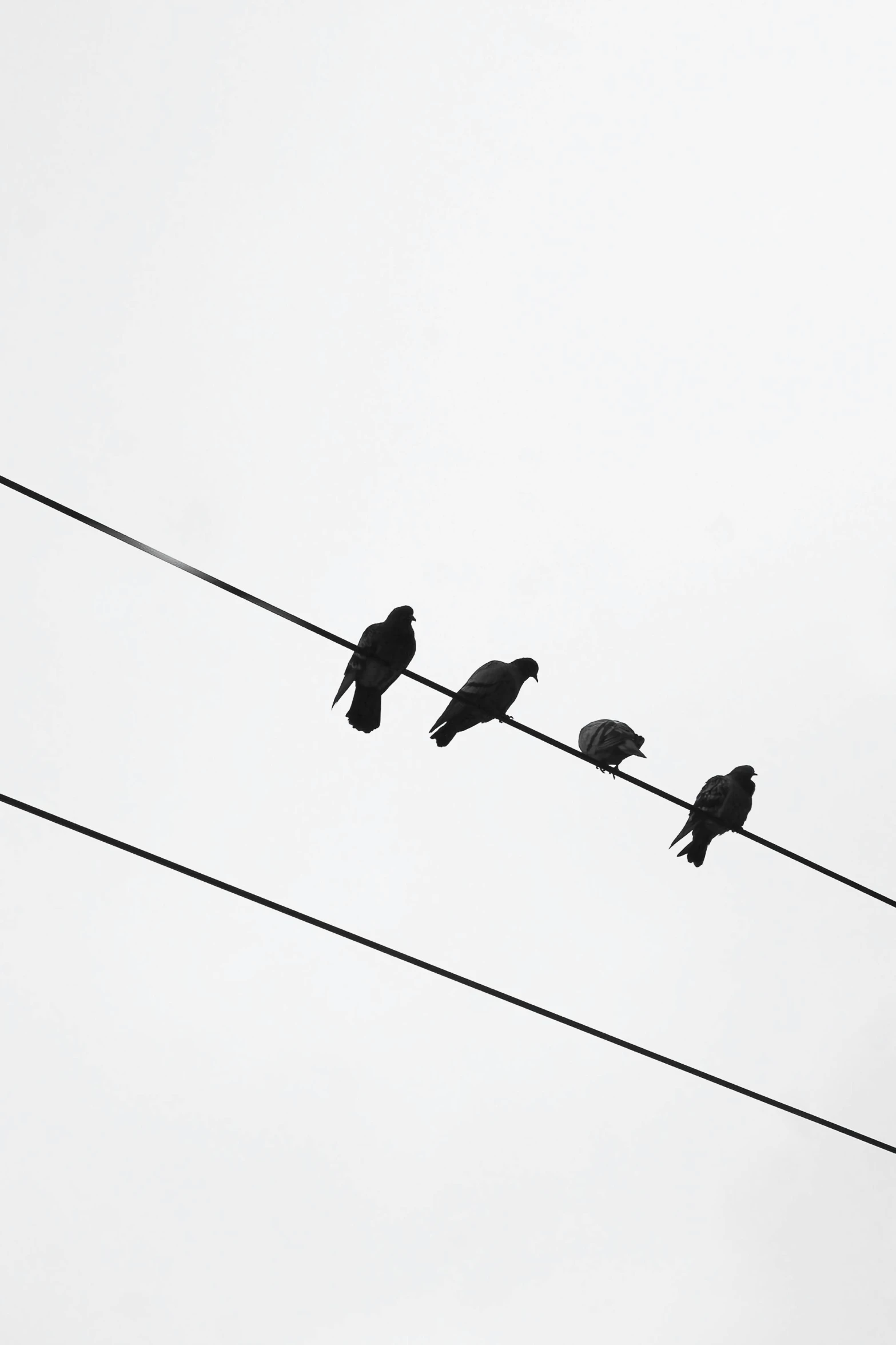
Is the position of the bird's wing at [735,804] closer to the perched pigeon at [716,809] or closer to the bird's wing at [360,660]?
the perched pigeon at [716,809]

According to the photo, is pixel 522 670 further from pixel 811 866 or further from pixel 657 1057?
pixel 657 1057

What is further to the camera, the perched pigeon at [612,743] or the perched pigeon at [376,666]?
the perched pigeon at [612,743]

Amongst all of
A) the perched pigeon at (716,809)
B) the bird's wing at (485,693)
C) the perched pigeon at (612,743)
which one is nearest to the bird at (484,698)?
the bird's wing at (485,693)

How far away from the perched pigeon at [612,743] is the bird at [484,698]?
0.71m

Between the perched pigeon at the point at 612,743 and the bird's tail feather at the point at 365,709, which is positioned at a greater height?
the perched pigeon at the point at 612,743

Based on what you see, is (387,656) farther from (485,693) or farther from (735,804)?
(735,804)

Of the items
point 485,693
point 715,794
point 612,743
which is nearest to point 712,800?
point 715,794

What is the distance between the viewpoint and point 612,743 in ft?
32.3

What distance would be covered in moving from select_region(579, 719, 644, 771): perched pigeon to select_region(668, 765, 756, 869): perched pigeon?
57 cm

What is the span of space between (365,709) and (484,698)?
75cm

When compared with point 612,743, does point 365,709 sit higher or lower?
lower

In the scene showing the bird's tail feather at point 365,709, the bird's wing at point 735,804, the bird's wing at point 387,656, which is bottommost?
the bird's tail feather at point 365,709

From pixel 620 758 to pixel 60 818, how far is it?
562 centimetres

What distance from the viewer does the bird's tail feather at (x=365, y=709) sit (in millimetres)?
9289
